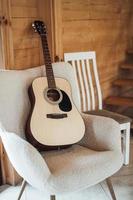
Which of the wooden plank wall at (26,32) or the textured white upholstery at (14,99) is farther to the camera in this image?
the wooden plank wall at (26,32)

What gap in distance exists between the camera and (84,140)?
1.99 metres

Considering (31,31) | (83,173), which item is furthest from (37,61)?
(83,173)

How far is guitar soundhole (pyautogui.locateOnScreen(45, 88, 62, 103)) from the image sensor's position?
6.53 feet

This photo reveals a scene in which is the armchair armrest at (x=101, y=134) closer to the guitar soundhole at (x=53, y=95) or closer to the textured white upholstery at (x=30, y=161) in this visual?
the guitar soundhole at (x=53, y=95)

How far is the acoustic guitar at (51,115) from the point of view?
186 cm

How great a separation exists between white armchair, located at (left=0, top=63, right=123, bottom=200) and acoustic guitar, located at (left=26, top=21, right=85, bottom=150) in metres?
0.06

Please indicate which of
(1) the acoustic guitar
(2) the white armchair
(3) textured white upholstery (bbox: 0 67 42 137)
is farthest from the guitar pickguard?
(3) textured white upholstery (bbox: 0 67 42 137)

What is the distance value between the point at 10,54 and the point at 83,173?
3.21 feet

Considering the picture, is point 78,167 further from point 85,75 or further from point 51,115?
point 85,75

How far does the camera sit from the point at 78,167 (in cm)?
162

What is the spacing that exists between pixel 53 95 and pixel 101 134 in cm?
41

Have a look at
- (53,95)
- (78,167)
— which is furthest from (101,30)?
(78,167)

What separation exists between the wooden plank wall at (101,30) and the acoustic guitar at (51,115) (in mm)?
574

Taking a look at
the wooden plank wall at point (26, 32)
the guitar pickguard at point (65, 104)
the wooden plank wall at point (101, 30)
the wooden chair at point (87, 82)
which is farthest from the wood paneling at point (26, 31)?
the guitar pickguard at point (65, 104)
